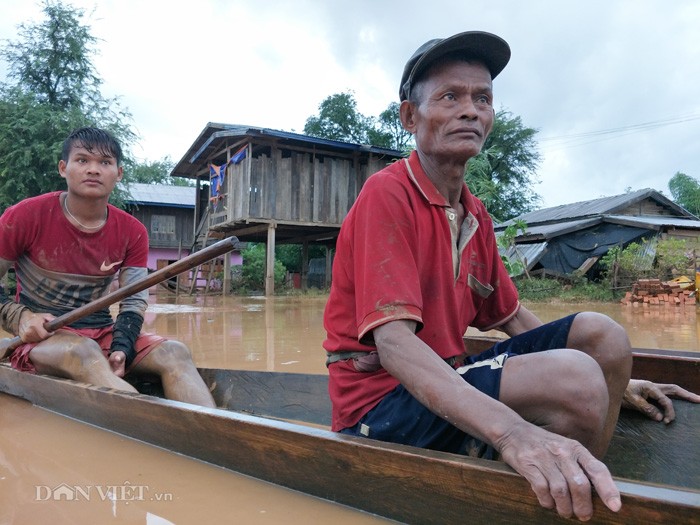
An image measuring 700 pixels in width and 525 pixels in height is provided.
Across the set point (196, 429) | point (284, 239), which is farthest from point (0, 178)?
point (196, 429)

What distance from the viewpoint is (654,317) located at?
838cm

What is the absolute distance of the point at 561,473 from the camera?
0.98m

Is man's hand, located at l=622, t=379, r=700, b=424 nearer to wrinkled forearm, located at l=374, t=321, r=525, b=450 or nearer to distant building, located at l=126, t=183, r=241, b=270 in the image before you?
wrinkled forearm, located at l=374, t=321, r=525, b=450

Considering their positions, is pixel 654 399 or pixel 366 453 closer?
pixel 366 453

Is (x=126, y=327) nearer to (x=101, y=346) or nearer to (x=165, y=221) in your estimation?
(x=101, y=346)

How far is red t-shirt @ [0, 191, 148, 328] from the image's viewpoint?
106 inches

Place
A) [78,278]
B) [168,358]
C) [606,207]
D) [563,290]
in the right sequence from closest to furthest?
[168,358] < [78,278] < [563,290] < [606,207]

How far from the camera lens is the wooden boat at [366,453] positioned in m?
1.06

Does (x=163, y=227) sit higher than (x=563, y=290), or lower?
higher

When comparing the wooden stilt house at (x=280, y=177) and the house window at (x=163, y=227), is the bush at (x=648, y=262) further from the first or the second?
the house window at (x=163, y=227)

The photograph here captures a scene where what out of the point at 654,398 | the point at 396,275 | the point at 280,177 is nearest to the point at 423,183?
the point at 396,275

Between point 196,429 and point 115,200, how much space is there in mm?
14870

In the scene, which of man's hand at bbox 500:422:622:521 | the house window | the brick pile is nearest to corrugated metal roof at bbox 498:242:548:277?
the brick pile

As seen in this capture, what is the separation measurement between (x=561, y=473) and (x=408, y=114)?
1143 millimetres
